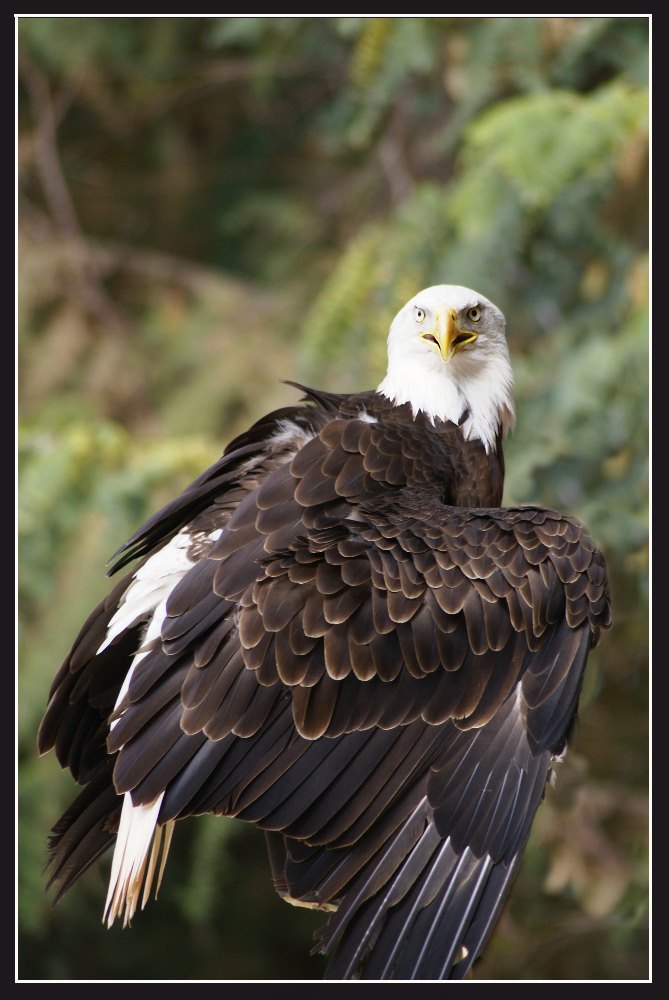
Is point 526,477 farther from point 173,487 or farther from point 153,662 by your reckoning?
point 153,662

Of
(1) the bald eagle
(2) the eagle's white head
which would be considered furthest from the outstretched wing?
(2) the eagle's white head

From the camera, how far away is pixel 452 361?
375 centimetres

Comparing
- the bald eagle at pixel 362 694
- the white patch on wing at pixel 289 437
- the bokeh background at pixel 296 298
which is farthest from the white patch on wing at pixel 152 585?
the bokeh background at pixel 296 298

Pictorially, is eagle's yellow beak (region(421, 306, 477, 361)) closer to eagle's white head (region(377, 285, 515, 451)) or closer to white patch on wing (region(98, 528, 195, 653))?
eagle's white head (region(377, 285, 515, 451))

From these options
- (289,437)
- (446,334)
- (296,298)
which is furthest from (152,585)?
(296,298)

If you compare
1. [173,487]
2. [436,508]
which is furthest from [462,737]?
[173,487]

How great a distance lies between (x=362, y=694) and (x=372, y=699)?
0.03m

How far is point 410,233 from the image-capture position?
5.75 meters

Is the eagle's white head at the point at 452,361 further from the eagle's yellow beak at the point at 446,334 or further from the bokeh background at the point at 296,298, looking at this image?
the bokeh background at the point at 296,298

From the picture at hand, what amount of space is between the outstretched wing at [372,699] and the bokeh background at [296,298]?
1923mm

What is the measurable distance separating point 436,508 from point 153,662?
853 mm

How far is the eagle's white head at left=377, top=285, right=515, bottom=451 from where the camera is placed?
364cm

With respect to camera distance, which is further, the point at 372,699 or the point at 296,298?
the point at 296,298

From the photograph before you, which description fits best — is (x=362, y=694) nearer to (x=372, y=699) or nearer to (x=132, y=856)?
(x=372, y=699)
